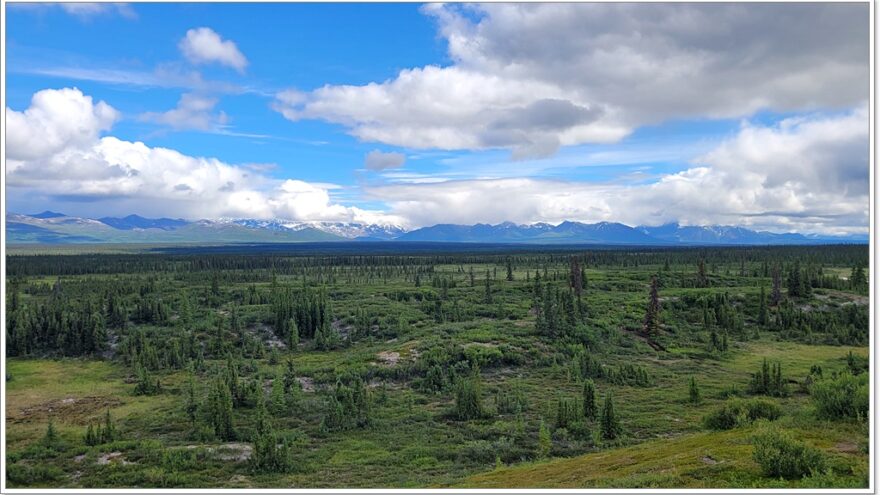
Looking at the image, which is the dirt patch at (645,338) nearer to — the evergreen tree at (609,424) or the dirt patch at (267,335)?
the evergreen tree at (609,424)

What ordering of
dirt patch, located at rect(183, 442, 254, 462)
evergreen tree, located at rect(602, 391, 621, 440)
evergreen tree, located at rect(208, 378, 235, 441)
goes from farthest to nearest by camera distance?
evergreen tree, located at rect(208, 378, 235, 441)
evergreen tree, located at rect(602, 391, 621, 440)
dirt patch, located at rect(183, 442, 254, 462)

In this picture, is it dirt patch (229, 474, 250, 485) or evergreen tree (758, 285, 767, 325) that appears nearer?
dirt patch (229, 474, 250, 485)

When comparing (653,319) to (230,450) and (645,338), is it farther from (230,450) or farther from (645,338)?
(230,450)

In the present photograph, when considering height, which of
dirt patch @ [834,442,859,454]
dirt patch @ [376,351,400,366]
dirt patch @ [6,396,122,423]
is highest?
dirt patch @ [834,442,859,454]

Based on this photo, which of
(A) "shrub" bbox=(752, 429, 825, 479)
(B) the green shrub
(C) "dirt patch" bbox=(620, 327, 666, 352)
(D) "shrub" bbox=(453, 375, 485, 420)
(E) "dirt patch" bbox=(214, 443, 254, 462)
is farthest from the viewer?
(C) "dirt patch" bbox=(620, 327, 666, 352)

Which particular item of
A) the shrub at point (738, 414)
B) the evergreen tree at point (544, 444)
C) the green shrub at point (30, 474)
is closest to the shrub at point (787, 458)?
the shrub at point (738, 414)

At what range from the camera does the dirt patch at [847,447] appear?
23516 mm

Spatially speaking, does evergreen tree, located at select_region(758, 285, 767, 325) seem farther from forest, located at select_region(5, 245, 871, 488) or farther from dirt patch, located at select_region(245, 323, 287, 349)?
dirt patch, located at select_region(245, 323, 287, 349)

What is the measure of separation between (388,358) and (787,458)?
47.7 metres

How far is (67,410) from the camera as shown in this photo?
1962 inches

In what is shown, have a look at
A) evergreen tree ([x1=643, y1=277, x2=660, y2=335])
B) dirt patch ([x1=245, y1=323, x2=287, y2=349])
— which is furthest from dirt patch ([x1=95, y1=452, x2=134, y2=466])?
evergreen tree ([x1=643, y1=277, x2=660, y2=335])

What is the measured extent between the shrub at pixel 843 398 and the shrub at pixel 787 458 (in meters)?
8.71

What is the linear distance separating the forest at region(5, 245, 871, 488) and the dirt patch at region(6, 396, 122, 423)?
37cm

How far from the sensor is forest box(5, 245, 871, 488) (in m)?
29.5
